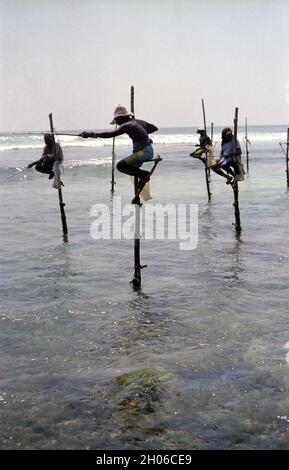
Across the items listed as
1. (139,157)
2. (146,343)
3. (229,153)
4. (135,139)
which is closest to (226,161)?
(229,153)

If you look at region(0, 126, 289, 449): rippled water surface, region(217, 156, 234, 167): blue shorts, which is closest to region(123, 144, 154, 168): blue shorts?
region(0, 126, 289, 449): rippled water surface

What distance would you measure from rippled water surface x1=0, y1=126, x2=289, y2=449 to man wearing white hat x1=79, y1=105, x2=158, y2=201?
240 cm

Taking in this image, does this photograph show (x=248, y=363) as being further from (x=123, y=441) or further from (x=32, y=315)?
(x=32, y=315)

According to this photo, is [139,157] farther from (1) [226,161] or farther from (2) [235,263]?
(1) [226,161]

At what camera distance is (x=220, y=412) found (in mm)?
5500

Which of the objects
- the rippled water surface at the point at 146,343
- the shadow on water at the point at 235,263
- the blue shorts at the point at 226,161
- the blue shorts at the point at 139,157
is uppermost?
the blue shorts at the point at 226,161

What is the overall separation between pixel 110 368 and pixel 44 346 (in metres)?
1.25

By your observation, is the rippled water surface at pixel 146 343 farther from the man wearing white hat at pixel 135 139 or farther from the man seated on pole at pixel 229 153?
the man wearing white hat at pixel 135 139

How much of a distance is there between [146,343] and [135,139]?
351 cm

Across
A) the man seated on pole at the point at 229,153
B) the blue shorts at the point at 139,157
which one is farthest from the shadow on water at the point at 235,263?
the blue shorts at the point at 139,157

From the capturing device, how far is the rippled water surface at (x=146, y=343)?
17.3ft

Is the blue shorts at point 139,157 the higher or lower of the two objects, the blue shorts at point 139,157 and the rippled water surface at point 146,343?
the higher

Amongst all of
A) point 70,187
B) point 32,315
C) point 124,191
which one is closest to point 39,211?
point 124,191

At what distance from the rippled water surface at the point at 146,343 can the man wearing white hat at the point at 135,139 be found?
2401 mm
